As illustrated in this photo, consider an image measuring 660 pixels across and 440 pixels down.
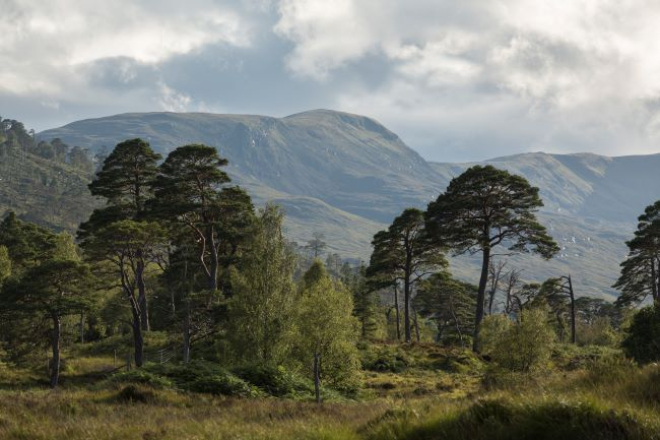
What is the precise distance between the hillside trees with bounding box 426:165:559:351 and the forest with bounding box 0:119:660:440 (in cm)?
15

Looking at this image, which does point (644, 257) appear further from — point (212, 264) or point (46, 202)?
point (46, 202)

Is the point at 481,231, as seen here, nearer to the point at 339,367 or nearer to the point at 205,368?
the point at 339,367

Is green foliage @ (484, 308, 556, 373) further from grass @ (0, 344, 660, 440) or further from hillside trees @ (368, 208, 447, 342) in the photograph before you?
hillside trees @ (368, 208, 447, 342)

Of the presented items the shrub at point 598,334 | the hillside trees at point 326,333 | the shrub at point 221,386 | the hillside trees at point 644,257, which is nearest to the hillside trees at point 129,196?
the hillside trees at point 326,333

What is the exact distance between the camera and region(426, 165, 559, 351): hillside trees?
120 feet

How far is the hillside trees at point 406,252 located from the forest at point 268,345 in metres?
0.19

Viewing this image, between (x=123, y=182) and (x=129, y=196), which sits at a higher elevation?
(x=123, y=182)

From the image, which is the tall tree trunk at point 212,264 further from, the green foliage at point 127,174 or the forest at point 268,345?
the green foliage at point 127,174

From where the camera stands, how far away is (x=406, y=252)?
47250 mm

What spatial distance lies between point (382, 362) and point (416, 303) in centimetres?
3809

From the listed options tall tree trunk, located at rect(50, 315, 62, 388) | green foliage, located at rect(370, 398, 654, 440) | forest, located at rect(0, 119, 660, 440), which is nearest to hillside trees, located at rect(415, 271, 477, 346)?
forest, located at rect(0, 119, 660, 440)

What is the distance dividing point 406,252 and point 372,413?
1503 inches

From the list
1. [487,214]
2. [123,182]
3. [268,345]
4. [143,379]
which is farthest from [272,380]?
[487,214]

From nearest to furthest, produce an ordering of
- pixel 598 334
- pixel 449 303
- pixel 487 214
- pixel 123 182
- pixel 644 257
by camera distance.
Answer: pixel 123 182
pixel 487 214
pixel 644 257
pixel 598 334
pixel 449 303
